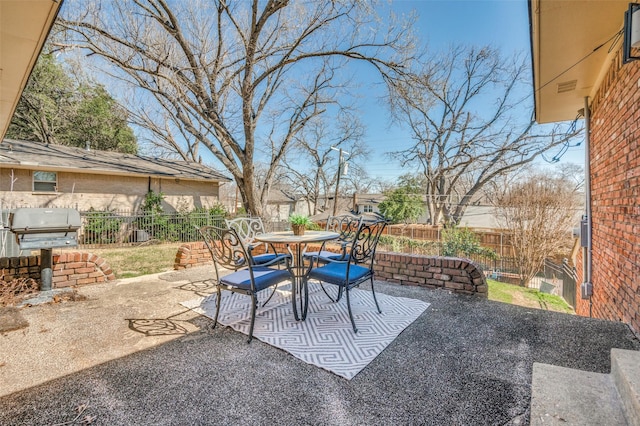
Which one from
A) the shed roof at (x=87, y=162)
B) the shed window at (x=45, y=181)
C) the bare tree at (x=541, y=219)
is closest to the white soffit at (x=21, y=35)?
the shed roof at (x=87, y=162)

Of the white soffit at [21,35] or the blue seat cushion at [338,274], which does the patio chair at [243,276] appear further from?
the white soffit at [21,35]

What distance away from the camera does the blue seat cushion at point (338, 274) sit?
2.63 meters

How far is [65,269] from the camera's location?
379 cm

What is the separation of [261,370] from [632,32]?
3276 millimetres

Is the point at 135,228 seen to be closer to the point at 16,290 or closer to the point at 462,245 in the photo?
the point at 16,290

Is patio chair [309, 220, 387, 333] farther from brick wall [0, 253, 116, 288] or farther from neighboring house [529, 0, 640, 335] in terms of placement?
brick wall [0, 253, 116, 288]

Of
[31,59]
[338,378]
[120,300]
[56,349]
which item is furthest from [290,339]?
[31,59]

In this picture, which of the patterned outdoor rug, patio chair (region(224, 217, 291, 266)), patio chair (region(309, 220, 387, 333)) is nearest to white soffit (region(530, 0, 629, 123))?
patio chair (region(309, 220, 387, 333))

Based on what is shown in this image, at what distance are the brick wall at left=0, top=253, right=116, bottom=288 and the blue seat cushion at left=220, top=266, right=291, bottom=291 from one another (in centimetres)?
261

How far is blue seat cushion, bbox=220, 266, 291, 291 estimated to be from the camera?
2523 mm

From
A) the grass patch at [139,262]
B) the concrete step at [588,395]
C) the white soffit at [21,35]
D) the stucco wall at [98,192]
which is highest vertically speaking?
the white soffit at [21,35]

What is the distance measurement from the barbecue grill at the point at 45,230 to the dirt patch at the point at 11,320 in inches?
22.1

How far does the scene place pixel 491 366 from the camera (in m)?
1.99

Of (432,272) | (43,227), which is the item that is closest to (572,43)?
(432,272)
